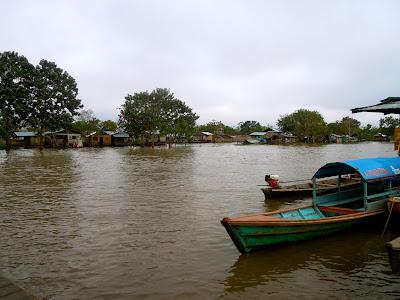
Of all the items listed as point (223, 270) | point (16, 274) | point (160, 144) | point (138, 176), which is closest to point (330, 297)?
point (223, 270)

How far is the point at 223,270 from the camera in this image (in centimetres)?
759

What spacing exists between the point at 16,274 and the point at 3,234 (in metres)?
3.28

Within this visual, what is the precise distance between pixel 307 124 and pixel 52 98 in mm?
61731

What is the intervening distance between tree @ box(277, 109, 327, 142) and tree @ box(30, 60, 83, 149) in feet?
188

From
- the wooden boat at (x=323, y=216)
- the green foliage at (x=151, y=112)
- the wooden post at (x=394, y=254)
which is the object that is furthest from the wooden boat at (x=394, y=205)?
the green foliage at (x=151, y=112)

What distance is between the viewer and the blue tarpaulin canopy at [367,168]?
9961 mm

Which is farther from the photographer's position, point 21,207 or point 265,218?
point 21,207

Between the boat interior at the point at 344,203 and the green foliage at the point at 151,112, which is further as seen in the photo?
the green foliage at the point at 151,112

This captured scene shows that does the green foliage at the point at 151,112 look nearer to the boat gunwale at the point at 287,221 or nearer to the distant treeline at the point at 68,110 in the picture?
the distant treeline at the point at 68,110

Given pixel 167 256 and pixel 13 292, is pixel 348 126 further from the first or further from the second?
pixel 13 292

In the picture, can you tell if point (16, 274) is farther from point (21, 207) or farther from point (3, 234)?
point (21, 207)

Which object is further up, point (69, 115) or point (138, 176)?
→ point (69, 115)

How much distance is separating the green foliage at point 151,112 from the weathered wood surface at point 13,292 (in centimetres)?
5851

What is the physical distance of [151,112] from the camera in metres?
63.3
